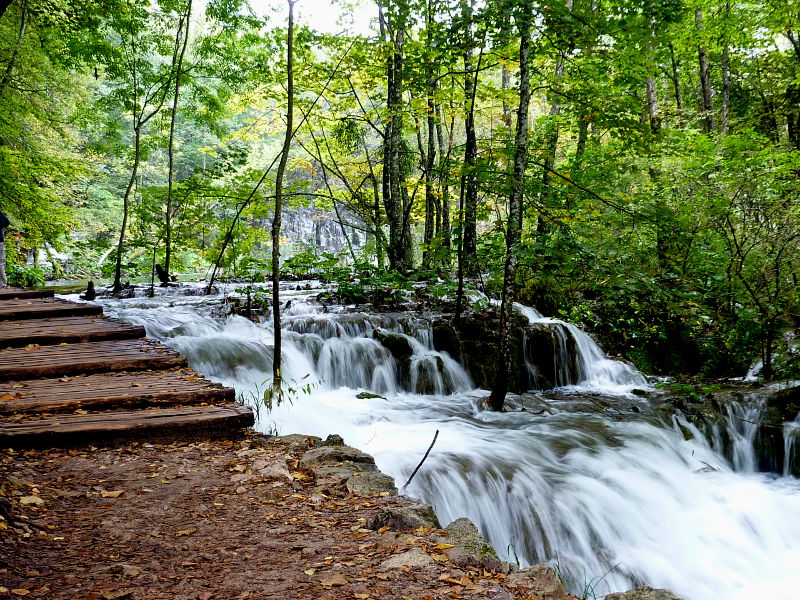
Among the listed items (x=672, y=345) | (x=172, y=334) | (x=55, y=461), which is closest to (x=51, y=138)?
(x=172, y=334)

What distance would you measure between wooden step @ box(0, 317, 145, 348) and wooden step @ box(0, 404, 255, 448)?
2676mm

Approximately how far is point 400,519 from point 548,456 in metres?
3.71

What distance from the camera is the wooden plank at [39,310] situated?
7.18 m

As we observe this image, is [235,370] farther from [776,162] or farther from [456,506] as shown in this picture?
[776,162]

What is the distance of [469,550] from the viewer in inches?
93.7

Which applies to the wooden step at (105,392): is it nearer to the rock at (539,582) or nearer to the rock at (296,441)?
the rock at (296,441)

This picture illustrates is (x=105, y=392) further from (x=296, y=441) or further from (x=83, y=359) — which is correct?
(x=296, y=441)

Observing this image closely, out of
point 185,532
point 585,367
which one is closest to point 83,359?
point 185,532

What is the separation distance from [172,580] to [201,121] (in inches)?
565

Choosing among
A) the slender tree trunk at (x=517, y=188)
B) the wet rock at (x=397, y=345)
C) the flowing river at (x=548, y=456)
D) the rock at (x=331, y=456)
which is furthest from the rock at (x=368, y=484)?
the wet rock at (x=397, y=345)

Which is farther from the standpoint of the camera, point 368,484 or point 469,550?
point 368,484

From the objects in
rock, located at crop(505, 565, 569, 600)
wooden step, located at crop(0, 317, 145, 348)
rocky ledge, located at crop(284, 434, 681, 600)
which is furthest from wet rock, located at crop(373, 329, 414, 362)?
rock, located at crop(505, 565, 569, 600)

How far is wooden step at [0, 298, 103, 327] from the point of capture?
7184 mm

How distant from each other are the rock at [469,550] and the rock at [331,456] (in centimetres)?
123
